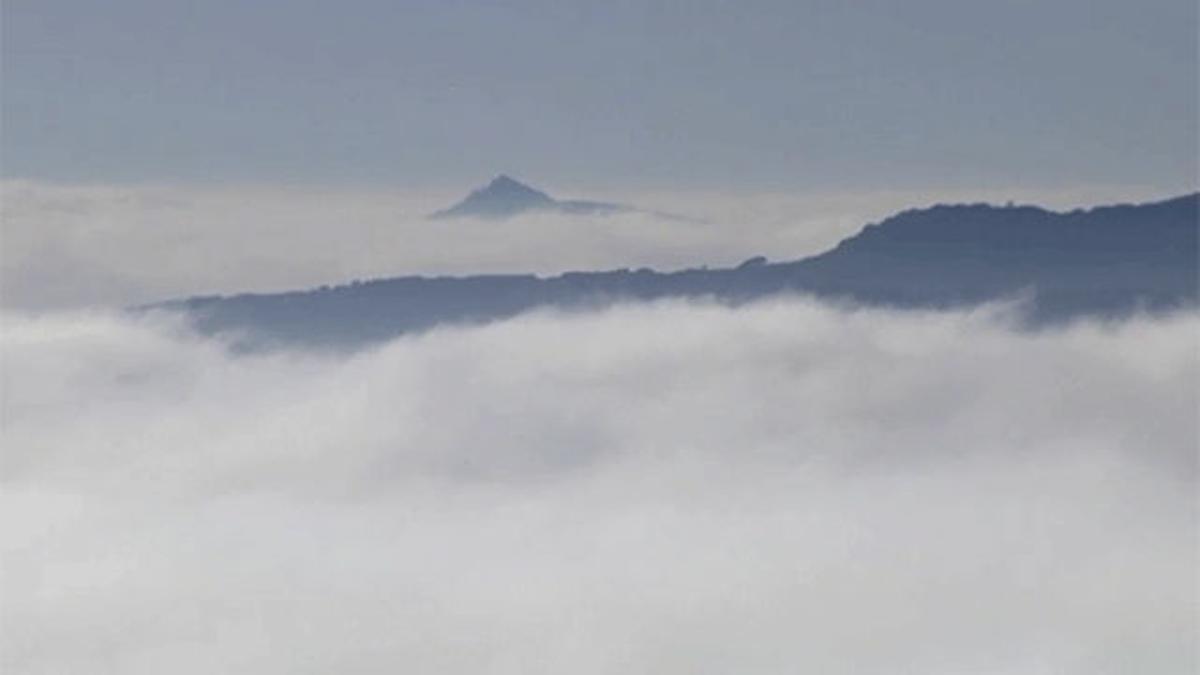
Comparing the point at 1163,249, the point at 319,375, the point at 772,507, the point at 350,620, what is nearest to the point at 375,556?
the point at 350,620

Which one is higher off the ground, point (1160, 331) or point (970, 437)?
point (1160, 331)

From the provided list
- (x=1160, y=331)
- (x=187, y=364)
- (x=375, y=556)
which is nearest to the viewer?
(x=375, y=556)

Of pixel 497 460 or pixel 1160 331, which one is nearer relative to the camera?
pixel 1160 331

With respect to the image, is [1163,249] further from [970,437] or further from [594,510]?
[594,510]

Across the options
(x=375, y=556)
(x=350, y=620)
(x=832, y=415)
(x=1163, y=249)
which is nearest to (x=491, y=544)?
(x=375, y=556)

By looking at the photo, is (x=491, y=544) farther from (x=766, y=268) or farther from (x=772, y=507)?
(x=766, y=268)

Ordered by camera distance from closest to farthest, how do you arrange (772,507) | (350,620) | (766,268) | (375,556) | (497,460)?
(350,620) < (375,556) < (772,507) < (497,460) < (766,268)
